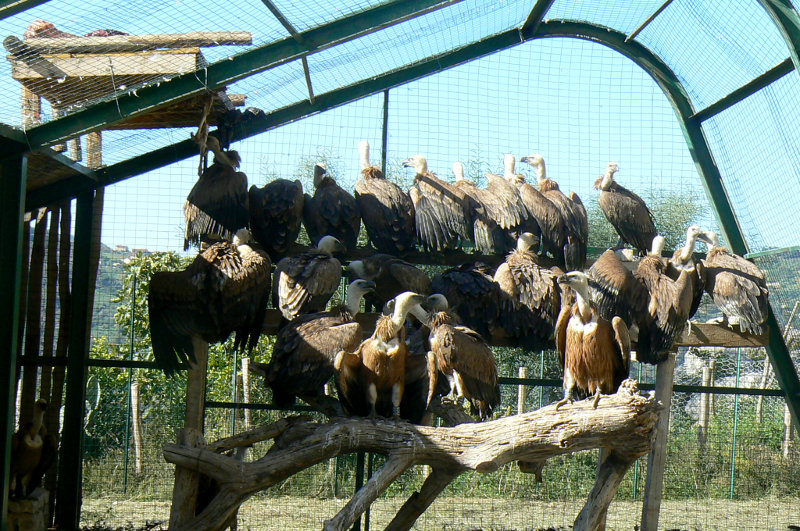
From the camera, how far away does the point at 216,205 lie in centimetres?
772

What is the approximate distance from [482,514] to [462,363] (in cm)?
333

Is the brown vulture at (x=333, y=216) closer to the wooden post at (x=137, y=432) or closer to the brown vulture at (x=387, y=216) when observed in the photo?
the brown vulture at (x=387, y=216)

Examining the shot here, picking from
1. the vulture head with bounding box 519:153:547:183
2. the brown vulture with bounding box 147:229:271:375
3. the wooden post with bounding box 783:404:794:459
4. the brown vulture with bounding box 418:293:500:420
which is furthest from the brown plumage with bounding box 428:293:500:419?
the wooden post with bounding box 783:404:794:459

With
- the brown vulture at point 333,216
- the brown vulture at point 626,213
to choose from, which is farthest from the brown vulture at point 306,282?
the brown vulture at point 626,213

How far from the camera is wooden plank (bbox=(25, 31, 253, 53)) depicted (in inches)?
219

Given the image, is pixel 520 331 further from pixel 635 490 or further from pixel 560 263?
pixel 635 490

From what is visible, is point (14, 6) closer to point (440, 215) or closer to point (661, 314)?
point (440, 215)

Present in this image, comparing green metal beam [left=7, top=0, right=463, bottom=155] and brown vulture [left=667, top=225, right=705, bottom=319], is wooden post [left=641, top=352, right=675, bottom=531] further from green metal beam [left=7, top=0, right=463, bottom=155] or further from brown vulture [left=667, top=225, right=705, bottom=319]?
green metal beam [left=7, top=0, right=463, bottom=155]

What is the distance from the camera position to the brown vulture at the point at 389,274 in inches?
296

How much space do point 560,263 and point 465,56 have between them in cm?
227

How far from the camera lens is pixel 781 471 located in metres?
9.81

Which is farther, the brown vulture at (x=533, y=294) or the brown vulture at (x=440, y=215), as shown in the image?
the brown vulture at (x=440, y=215)

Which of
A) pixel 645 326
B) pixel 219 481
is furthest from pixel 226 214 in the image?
pixel 645 326

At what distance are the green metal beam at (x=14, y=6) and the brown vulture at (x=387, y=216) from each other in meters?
3.86
